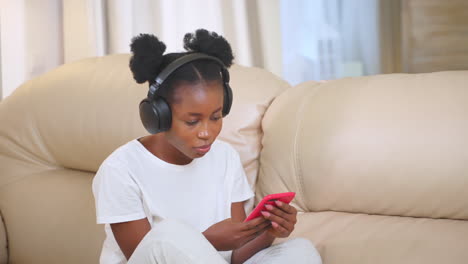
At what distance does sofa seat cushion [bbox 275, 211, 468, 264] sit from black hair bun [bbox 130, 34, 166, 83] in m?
0.52

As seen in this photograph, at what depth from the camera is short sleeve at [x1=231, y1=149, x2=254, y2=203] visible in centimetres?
131

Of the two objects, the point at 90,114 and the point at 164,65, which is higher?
the point at 164,65

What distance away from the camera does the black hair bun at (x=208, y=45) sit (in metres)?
1.16

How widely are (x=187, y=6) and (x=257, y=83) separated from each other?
90 cm

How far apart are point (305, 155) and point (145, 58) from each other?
47 centimetres

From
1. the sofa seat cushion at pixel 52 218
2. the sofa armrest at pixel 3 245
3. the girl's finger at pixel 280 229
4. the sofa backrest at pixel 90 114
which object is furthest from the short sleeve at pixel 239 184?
the sofa armrest at pixel 3 245

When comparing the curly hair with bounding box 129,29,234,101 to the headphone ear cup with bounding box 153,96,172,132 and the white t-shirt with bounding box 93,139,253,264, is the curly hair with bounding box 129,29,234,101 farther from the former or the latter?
the white t-shirt with bounding box 93,139,253,264

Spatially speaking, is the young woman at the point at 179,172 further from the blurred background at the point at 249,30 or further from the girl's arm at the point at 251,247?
the blurred background at the point at 249,30

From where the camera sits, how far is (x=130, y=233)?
1126 millimetres

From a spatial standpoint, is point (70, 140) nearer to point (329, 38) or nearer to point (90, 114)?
point (90, 114)

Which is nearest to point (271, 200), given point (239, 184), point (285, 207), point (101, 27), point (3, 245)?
point (285, 207)

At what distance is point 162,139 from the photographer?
123cm

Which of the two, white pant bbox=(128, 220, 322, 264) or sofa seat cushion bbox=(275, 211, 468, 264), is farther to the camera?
sofa seat cushion bbox=(275, 211, 468, 264)

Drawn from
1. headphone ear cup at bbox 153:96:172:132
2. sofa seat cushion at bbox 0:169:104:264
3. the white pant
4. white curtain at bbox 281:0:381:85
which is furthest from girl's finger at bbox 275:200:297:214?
white curtain at bbox 281:0:381:85
